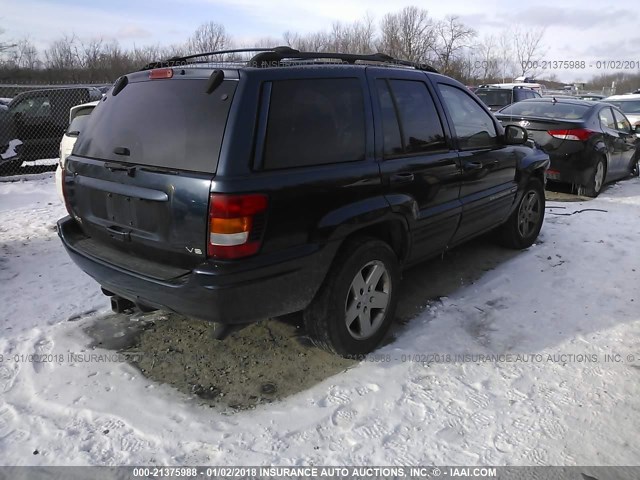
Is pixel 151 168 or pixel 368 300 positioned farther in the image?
pixel 368 300

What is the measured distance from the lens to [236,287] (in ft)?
8.49

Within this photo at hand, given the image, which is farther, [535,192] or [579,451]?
[535,192]

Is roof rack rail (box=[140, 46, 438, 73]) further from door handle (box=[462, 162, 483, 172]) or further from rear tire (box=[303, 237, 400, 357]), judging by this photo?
rear tire (box=[303, 237, 400, 357])

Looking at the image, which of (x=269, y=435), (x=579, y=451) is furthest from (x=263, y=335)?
(x=579, y=451)

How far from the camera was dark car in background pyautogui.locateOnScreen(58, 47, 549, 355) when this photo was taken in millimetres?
2598

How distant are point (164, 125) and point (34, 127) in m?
9.42

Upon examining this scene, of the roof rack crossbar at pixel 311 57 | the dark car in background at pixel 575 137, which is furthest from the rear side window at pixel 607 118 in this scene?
the roof rack crossbar at pixel 311 57

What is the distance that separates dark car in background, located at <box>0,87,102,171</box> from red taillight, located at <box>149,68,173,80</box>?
842 centimetres

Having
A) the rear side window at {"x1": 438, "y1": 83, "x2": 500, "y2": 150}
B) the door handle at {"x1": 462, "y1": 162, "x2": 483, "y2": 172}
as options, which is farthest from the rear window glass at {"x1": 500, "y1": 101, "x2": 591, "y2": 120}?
the door handle at {"x1": 462, "y1": 162, "x2": 483, "y2": 172}

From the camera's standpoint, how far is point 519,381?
3.15 m

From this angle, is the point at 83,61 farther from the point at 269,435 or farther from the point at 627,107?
the point at 269,435

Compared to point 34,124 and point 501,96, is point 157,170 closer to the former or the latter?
point 34,124

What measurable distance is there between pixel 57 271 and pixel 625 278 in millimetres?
5403

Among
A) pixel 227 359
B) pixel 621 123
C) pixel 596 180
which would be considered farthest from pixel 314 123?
pixel 621 123
